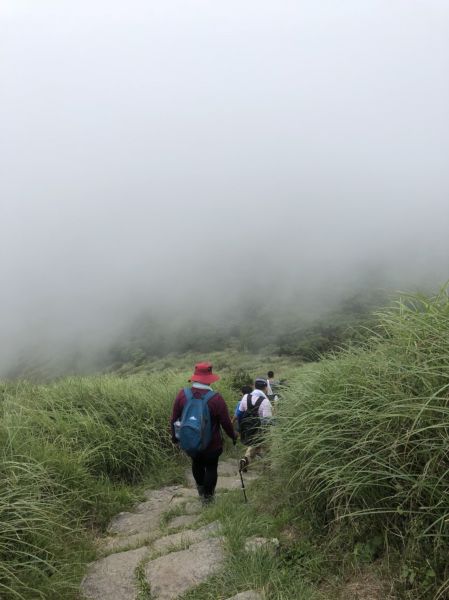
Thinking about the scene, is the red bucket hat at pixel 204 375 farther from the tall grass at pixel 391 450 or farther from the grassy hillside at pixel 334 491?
the tall grass at pixel 391 450

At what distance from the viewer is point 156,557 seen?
3.82 meters

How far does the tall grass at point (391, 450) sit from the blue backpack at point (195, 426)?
1017 millimetres

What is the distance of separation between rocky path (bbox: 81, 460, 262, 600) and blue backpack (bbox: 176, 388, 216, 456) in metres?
0.78

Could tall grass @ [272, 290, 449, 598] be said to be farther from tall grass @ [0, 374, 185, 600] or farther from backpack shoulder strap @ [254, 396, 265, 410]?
backpack shoulder strap @ [254, 396, 265, 410]

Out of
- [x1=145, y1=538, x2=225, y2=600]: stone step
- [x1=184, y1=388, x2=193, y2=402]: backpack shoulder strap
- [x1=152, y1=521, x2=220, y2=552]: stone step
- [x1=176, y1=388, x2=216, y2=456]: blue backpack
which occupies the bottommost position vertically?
[x1=152, y1=521, x2=220, y2=552]: stone step

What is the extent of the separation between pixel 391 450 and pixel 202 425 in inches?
95.7

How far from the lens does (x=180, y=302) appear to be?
82.3 meters

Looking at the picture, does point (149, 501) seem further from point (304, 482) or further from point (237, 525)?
point (304, 482)

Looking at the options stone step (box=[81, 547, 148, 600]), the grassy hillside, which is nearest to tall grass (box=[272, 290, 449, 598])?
the grassy hillside

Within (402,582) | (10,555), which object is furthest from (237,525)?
(10,555)

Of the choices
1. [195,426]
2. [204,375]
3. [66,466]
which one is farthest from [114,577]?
[204,375]

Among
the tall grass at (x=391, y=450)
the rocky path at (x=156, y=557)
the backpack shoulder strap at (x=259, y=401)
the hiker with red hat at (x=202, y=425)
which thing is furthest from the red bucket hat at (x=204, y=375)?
the backpack shoulder strap at (x=259, y=401)

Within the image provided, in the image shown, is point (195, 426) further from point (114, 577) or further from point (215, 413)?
point (114, 577)

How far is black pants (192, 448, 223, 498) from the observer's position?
5265mm
